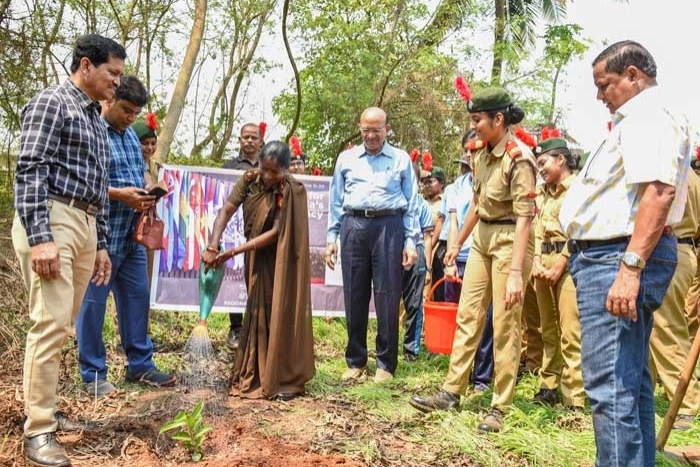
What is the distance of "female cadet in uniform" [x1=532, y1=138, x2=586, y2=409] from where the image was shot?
15.1 ft

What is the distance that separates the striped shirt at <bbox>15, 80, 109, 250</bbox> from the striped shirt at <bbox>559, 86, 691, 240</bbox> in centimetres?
241

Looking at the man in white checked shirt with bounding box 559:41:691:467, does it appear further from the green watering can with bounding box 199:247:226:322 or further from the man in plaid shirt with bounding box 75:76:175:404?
the man in plaid shirt with bounding box 75:76:175:404

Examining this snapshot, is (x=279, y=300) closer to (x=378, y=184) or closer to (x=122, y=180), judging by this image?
(x=378, y=184)

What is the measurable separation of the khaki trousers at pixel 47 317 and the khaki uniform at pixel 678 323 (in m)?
3.61

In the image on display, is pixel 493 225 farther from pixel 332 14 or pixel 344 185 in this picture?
pixel 332 14

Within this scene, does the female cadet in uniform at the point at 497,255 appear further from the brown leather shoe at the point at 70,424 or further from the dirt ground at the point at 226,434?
the brown leather shoe at the point at 70,424

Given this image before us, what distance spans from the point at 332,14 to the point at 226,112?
4.16m

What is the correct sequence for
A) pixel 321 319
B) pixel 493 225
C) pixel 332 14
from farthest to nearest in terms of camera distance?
pixel 332 14
pixel 321 319
pixel 493 225

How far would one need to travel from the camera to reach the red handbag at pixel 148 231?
4.70m

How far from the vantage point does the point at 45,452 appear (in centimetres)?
316

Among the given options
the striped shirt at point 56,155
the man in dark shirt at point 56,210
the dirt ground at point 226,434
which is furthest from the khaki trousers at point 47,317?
the dirt ground at point 226,434

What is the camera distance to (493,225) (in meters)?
4.31

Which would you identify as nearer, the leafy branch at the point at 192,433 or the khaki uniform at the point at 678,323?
the leafy branch at the point at 192,433

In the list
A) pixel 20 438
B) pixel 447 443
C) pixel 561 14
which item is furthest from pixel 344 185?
pixel 561 14
